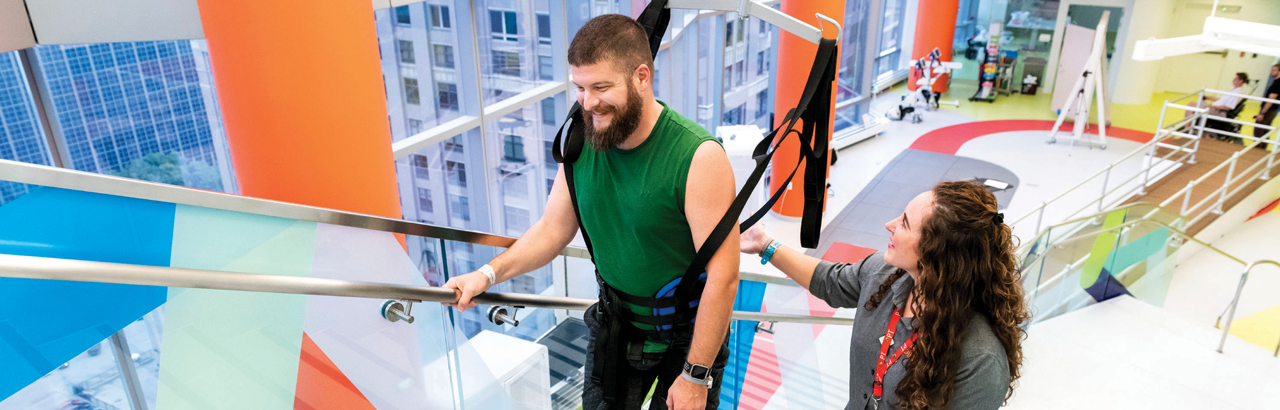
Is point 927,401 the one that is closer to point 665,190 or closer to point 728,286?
point 728,286

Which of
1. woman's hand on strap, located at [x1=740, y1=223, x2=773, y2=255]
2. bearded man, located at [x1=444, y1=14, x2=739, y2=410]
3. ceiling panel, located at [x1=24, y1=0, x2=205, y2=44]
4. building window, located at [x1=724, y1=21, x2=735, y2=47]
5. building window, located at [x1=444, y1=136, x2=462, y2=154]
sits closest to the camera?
bearded man, located at [x1=444, y1=14, x2=739, y2=410]

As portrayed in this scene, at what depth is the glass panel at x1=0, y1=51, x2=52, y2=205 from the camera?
3.99 m

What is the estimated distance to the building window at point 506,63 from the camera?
7273 millimetres

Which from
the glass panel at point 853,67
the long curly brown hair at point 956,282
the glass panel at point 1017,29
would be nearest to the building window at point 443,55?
the long curly brown hair at point 956,282

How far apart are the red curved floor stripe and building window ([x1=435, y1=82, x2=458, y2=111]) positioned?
9.45m

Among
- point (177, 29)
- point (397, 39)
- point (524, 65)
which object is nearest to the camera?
point (177, 29)

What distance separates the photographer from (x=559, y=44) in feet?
25.5

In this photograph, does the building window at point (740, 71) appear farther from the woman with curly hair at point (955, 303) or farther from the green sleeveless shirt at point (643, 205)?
the woman with curly hair at point (955, 303)

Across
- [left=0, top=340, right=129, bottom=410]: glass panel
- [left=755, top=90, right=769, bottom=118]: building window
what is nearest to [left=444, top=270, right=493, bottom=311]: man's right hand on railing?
[left=0, top=340, right=129, bottom=410]: glass panel

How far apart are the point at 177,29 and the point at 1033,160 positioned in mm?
12514

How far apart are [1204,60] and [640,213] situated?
756 inches

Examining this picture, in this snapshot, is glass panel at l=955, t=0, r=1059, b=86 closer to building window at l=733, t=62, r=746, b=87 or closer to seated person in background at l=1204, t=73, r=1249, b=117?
seated person in background at l=1204, t=73, r=1249, b=117

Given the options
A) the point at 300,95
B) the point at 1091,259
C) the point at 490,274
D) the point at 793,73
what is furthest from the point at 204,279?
the point at 793,73

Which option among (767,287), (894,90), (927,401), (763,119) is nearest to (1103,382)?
(767,287)
